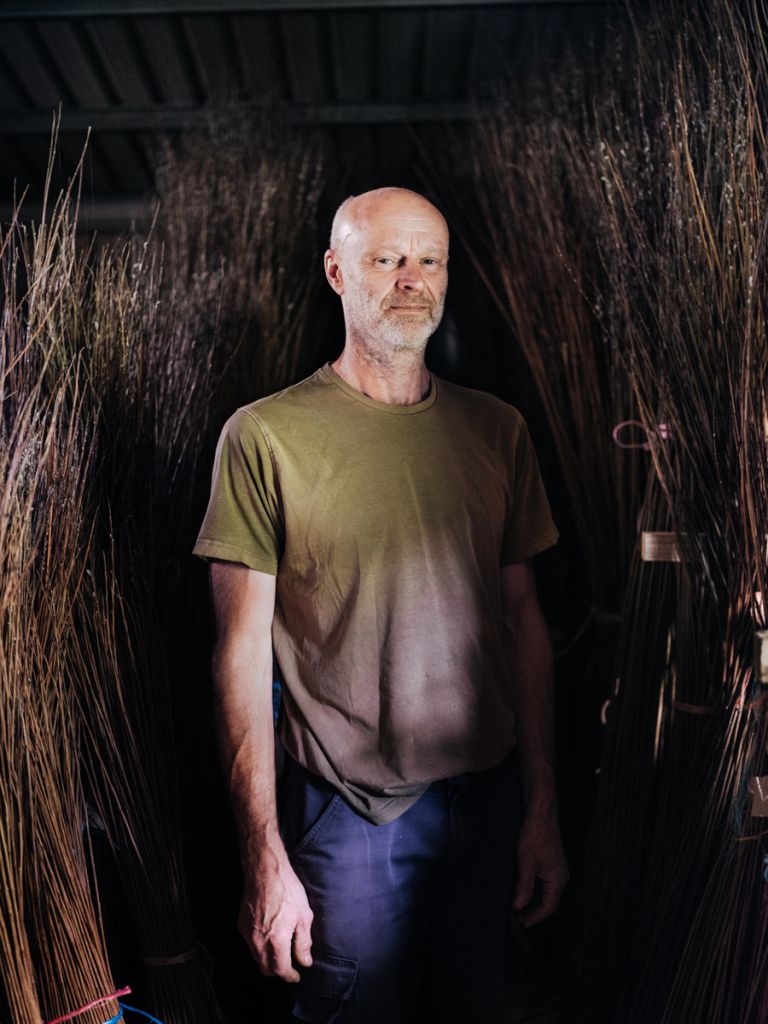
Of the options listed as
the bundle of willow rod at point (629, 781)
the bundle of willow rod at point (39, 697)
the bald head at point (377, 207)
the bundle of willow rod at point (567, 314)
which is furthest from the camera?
the bundle of willow rod at point (567, 314)

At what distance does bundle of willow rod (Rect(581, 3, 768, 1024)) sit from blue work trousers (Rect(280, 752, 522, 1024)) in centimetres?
24

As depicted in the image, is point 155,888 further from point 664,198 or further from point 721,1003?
point 664,198

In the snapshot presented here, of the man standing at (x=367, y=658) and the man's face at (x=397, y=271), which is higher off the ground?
the man's face at (x=397, y=271)

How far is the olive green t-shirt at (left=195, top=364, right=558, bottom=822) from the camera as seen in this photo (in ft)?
3.86

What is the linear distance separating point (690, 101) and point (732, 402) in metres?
0.49

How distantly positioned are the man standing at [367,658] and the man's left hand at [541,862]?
5 cm

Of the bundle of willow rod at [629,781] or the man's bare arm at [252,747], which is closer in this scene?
the man's bare arm at [252,747]

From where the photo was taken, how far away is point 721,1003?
3.94 feet

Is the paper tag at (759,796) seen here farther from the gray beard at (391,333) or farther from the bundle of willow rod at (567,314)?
the gray beard at (391,333)

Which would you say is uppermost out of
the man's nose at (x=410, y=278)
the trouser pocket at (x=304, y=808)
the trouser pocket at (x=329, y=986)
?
the man's nose at (x=410, y=278)

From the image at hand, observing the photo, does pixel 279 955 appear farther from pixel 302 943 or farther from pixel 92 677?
pixel 92 677

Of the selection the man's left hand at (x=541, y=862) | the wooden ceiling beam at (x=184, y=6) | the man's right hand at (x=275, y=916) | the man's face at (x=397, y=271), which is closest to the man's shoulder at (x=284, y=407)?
the man's face at (x=397, y=271)

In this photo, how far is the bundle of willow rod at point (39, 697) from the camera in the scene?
1092 mm

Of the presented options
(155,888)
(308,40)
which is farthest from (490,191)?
(155,888)
